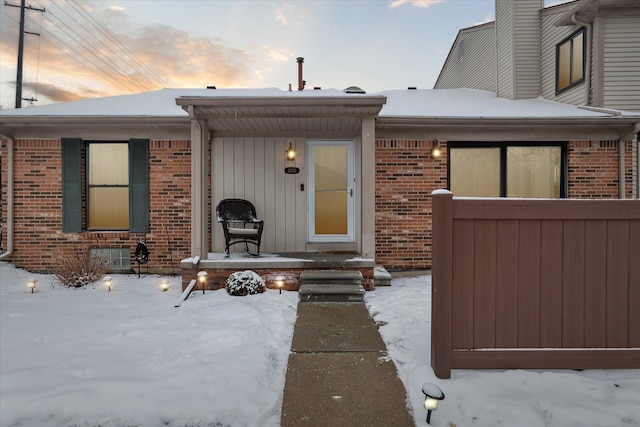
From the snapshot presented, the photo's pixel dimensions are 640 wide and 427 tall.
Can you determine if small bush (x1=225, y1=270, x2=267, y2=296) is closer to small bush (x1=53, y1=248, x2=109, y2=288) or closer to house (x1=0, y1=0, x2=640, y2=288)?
house (x1=0, y1=0, x2=640, y2=288)

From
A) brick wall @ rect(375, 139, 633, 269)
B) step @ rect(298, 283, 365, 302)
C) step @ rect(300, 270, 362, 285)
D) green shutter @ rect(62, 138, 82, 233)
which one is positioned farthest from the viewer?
brick wall @ rect(375, 139, 633, 269)

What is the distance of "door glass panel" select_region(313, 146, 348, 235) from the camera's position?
6.40 metres

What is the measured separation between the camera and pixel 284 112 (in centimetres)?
503

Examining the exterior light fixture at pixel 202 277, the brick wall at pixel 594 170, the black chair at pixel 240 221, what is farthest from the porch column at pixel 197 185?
the brick wall at pixel 594 170

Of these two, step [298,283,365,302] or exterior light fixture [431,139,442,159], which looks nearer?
step [298,283,365,302]

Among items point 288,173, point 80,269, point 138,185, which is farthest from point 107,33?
point 288,173

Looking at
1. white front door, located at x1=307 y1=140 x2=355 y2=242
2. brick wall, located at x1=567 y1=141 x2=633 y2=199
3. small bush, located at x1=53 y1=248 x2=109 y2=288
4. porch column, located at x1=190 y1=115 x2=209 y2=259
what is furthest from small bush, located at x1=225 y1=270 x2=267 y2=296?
brick wall, located at x1=567 y1=141 x2=633 y2=199

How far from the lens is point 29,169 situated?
6070 millimetres

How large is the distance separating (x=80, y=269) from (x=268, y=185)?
344cm

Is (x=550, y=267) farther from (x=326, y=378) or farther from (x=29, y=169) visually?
(x=29, y=169)

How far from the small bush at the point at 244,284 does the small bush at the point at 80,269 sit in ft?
8.31

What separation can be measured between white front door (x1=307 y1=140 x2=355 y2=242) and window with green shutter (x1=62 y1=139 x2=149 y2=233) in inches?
123

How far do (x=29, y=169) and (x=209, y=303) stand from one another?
473 cm

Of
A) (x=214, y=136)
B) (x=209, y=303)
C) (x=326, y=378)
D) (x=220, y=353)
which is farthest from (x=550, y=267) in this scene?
(x=214, y=136)
